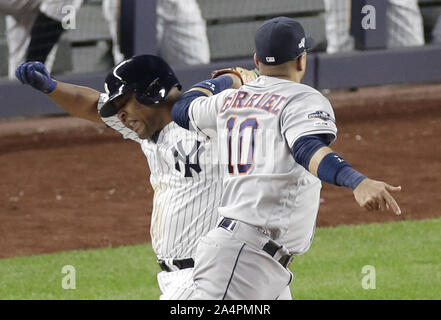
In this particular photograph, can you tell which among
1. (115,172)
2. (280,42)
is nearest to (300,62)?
(280,42)

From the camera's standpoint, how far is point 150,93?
4.56 metres

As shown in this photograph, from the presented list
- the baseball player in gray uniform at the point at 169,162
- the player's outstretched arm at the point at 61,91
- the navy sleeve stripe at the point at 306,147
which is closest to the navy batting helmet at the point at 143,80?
the baseball player in gray uniform at the point at 169,162

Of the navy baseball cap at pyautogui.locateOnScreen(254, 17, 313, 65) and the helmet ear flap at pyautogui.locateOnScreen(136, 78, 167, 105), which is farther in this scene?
the helmet ear flap at pyautogui.locateOnScreen(136, 78, 167, 105)

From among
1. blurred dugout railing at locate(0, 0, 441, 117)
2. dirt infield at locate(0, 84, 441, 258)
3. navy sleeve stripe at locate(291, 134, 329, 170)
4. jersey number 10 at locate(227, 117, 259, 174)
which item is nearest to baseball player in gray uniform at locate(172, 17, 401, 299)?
jersey number 10 at locate(227, 117, 259, 174)

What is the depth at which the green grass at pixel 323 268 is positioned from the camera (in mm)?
6539

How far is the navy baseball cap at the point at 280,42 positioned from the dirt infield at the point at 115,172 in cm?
431

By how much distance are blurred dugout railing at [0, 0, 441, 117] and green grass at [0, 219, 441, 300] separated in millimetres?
4735

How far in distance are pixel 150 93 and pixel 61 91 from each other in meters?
0.61

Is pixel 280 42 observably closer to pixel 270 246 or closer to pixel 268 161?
pixel 268 161

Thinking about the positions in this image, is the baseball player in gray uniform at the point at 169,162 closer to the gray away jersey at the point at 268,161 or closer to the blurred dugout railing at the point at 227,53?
the gray away jersey at the point at 268,161

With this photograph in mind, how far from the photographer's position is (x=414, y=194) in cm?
941

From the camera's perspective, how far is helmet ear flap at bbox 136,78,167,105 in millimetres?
4555

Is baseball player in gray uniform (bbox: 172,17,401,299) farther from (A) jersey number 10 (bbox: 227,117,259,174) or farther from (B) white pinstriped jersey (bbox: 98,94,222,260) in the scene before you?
(B) white pinstriped jersey (bbox: 98,94,222,260)
